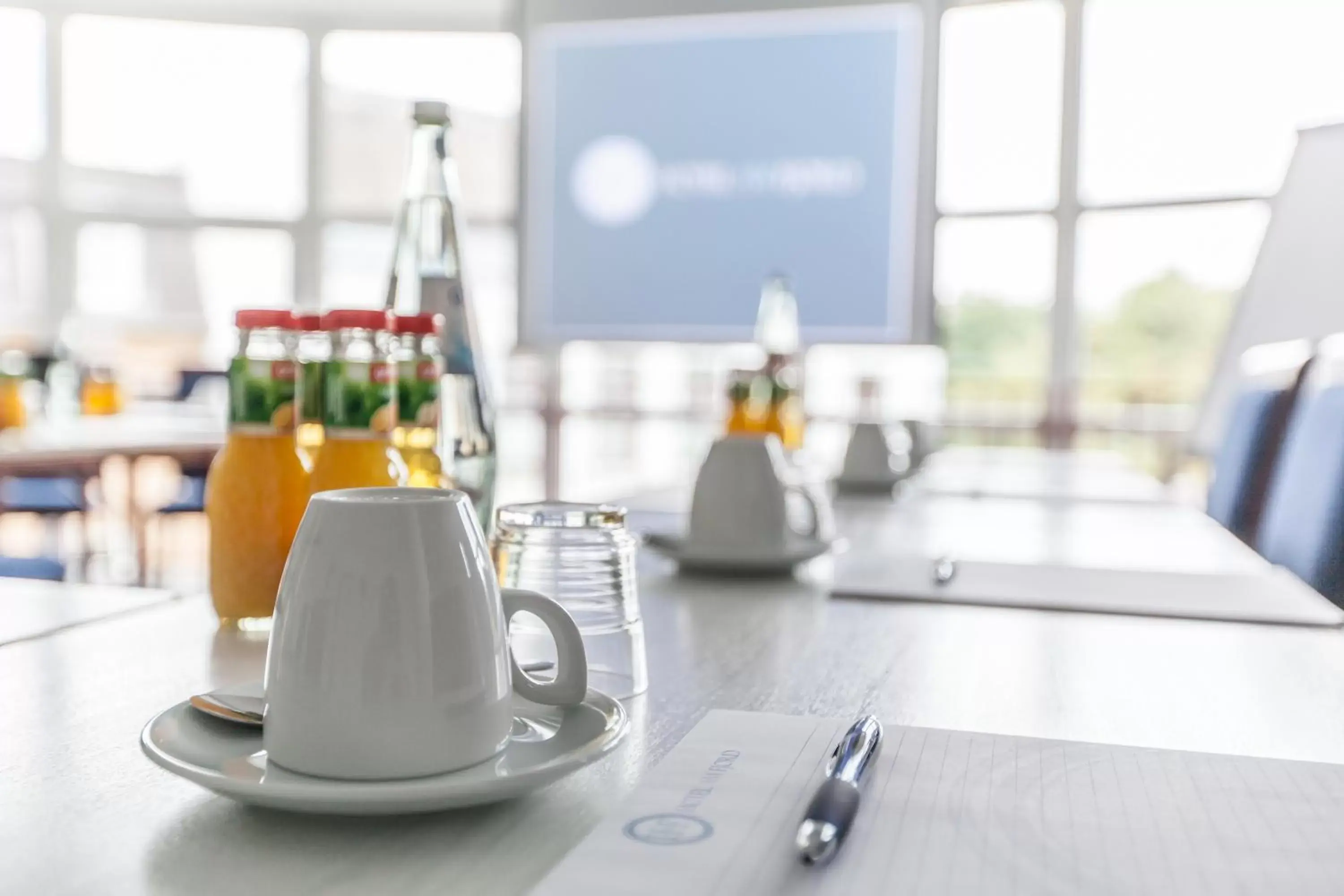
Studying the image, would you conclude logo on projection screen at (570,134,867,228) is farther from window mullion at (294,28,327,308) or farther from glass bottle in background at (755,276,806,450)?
glass bottle in background at (755,276,806,450)

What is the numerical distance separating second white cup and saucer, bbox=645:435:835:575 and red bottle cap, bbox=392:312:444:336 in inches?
14.6

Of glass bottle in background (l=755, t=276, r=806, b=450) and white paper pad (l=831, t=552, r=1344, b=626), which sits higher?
glass bottle in background (l=755, t=276, r=806, b=450)

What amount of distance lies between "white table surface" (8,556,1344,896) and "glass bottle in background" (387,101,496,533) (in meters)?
0.19

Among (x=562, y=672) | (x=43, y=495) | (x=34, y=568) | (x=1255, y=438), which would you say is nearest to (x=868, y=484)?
(x=1255, y=438)

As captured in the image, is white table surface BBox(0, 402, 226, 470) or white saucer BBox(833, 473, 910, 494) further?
white table surface BBox(0, 402, 226, 470)

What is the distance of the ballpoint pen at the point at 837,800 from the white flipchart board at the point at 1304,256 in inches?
92.4

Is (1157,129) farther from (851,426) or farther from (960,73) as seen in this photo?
(851,426)

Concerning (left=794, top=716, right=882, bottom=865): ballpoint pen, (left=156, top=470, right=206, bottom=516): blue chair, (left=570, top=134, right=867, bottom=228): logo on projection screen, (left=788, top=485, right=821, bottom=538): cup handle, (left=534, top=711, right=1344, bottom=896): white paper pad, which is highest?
(left=570, top=134, right=867, bottom=228): logo on projection screen

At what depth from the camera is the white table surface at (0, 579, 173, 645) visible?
91 centimetres

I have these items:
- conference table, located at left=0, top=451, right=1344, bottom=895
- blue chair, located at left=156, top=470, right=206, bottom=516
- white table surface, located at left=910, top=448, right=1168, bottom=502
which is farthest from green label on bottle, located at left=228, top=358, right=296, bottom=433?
blue chair, located at left=156, top=470, right=206, bottom=516

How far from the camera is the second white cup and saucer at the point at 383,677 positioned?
0.48 m

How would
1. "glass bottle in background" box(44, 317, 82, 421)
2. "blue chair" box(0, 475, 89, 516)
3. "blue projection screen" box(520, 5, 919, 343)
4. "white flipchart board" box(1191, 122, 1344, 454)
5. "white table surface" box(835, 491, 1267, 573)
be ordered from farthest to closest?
"blue projection screen" box(520, 5, 919, 343) < "blue chair" box(0, 475, 89, 516) < "glass bottle in background" box(44, 317, 82, 421) < "white flipchart board" box(1191, 122, 1344, 454) < "white table surface" box(835, 491, 1267, 573)

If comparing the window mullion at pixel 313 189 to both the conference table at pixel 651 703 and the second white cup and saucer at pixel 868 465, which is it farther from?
the conference table at pixel 651 703

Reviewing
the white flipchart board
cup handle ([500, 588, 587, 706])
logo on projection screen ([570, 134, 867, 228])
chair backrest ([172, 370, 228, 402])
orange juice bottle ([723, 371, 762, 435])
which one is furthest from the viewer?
chair backrest ([172, 370, 228, 402])
